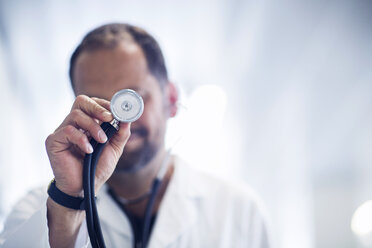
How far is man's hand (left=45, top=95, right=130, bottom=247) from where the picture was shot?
1.52 feet

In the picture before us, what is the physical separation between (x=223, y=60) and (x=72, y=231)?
4.01ft

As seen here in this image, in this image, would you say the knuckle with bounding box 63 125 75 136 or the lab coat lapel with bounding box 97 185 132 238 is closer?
the knuckle with bounding box 63 125 75 136

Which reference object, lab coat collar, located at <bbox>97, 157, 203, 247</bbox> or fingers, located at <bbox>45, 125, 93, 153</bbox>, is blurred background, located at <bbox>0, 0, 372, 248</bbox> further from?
fingers, located at <bbox>45, 125, 93, 153</bbox>

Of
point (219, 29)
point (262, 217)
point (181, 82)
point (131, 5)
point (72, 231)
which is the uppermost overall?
point (131, 5)

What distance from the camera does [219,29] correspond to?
1353 mm

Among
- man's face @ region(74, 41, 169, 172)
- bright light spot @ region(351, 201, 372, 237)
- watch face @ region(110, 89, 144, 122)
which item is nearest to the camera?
watch face @ region(110, 89, 144, 122)

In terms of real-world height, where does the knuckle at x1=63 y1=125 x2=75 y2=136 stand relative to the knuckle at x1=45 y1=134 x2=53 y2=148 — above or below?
above

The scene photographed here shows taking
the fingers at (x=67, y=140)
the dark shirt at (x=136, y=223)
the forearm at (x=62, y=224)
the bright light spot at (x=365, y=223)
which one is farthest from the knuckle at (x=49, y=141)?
the bright light spot at (x=365, y=223)

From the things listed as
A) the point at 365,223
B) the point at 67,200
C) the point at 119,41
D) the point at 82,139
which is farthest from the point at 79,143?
the point at 365,223

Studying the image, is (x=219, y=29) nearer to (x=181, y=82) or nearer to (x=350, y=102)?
(x=181, y=82)

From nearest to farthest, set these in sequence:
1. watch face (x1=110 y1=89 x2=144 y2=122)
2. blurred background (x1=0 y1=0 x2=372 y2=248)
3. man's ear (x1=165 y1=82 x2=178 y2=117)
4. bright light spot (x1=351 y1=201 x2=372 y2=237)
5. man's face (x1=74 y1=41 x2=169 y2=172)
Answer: watch face (x1=110 y1=89 x2=144 y2=122), man's face (x1=74 y1=41 x2=169 y2=172), man's ear (x1=165 y1=82 x2=178 y2=117), bright light spot (x1=351 y1=201 x2=372 y2=237), blurred background (x1=0 y1=0 x2=372 y2=248)

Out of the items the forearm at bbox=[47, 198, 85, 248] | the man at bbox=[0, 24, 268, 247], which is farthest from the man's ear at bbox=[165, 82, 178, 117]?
the forearm at bbox=[47, 198, 85, 248]

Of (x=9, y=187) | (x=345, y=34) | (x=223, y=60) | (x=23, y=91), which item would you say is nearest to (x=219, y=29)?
(x=223, y=60)

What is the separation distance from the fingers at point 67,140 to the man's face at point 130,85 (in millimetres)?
102
